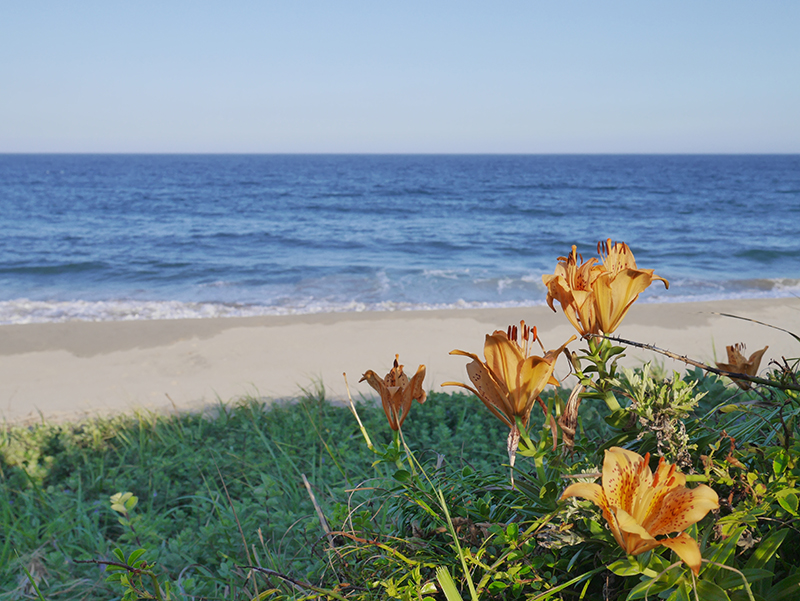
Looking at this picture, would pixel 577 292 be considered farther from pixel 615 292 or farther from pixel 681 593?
pixel 681 593

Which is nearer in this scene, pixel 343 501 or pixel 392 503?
pixel 392 503

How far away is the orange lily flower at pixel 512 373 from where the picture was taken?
768 mm

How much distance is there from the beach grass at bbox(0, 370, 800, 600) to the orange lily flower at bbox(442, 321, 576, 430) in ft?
0.26

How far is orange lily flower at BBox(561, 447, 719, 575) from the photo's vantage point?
61 centimetres

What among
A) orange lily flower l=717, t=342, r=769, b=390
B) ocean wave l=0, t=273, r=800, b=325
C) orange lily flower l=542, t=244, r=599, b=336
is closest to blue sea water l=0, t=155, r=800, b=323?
ocean wave l=0, t=273, r=800, b=325

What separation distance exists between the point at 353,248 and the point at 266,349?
1040 cm

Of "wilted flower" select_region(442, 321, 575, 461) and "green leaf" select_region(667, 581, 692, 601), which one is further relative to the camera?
"wilted flower" select_region(442, 321, 575, 461)

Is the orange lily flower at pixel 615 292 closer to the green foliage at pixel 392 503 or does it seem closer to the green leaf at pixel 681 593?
the green foliage at pixel 392 503

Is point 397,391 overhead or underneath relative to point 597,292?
underneath

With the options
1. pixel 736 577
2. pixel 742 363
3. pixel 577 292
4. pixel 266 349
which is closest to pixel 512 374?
pixel 577 292

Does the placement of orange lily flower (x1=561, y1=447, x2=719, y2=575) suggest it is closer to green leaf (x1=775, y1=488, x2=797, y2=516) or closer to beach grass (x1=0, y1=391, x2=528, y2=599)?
green leaf (x1=775, y1=488, x2=797, y2=516)

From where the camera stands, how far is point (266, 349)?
6.01 metres

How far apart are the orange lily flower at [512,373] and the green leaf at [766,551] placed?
350mm

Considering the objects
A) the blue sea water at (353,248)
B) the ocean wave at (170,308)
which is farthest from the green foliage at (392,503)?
the blue sea water at (353,248)
